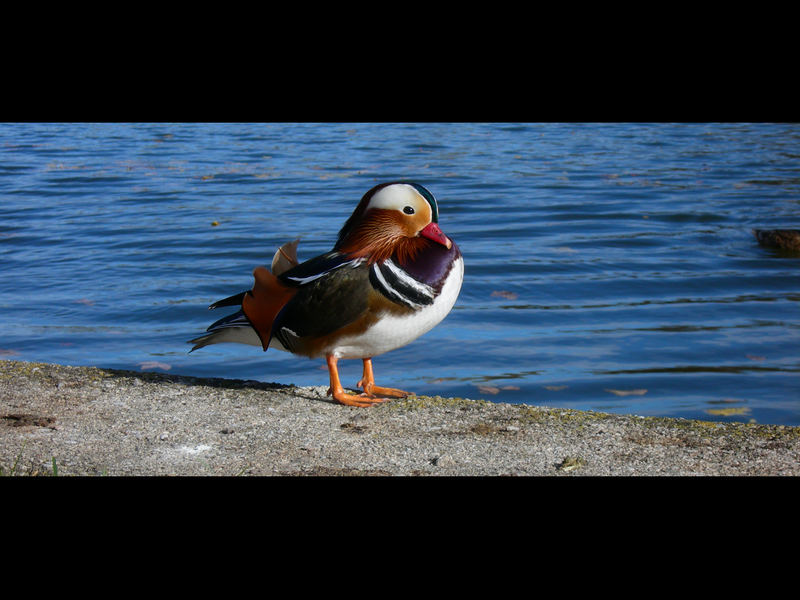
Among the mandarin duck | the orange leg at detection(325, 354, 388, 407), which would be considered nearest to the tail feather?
the mandarin duck

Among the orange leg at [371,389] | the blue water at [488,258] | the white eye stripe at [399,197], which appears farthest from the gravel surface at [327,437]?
the blue water at [488,258]

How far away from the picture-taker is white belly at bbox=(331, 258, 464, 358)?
367 cm

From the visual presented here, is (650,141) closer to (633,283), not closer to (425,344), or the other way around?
(633,283)

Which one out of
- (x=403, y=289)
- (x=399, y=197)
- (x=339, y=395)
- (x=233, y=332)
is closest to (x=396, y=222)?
(x=399, y=197)

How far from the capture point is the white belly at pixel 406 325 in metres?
3.67

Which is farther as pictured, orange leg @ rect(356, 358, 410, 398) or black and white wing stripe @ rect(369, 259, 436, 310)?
orange leg @ rect(356, 358, 410, 398)

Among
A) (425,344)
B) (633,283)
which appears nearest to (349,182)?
(633,283)

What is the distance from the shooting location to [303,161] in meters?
14.5

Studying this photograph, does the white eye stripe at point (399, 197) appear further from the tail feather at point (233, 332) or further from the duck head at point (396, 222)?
the tail feather at point (233, 332)

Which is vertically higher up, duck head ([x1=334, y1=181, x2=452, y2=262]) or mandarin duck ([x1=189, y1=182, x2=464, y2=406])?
duck head ([x1=334, y1=181, x2=452, y2=262])

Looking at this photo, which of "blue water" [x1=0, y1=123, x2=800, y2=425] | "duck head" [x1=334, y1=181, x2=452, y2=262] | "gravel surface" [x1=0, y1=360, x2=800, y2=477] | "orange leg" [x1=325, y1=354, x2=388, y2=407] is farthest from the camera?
"blue water" [x1=0, y1=123, x2=800, y2=425]

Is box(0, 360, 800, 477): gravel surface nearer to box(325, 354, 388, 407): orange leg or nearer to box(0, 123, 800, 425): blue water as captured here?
box(325, 354, 388, 407): orange leg

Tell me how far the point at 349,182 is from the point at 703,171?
215 inches

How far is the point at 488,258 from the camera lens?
8.91 m
